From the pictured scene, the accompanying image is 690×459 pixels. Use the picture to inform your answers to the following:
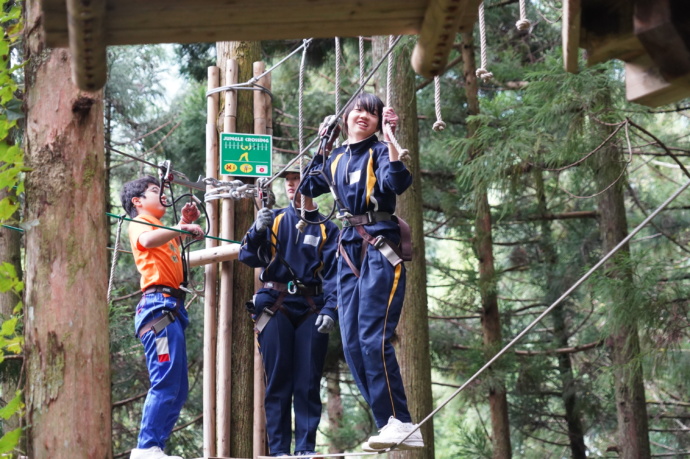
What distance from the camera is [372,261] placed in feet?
16.0

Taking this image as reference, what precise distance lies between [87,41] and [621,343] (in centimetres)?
742

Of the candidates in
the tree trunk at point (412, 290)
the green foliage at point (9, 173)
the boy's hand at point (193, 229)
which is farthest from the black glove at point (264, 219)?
the green foliage at point (9, 173)

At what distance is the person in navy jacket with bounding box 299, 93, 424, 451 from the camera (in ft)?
15.5

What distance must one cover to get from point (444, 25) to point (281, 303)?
313 centimetres

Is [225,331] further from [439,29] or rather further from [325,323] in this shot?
[439,29]

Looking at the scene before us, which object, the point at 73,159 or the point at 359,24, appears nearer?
the point at 359,24

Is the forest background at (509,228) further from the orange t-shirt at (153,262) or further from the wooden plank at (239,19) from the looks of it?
the wooden plank at (239,19)

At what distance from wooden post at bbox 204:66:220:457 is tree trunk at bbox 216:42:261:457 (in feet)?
0.47

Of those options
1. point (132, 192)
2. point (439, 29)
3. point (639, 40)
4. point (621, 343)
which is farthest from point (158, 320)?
point (621, 343)

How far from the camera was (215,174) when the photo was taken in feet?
22.4

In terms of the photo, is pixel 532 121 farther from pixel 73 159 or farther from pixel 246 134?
pixel 73 159

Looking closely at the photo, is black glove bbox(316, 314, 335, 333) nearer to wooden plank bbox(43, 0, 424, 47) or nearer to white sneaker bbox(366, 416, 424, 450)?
white sneaker bbox(366, 416, 424, 450)

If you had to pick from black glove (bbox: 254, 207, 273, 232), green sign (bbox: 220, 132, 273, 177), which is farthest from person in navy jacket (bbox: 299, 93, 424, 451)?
green sign (bbox: 220, 132, 273, 177)

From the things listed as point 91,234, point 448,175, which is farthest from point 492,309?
point 91,234
